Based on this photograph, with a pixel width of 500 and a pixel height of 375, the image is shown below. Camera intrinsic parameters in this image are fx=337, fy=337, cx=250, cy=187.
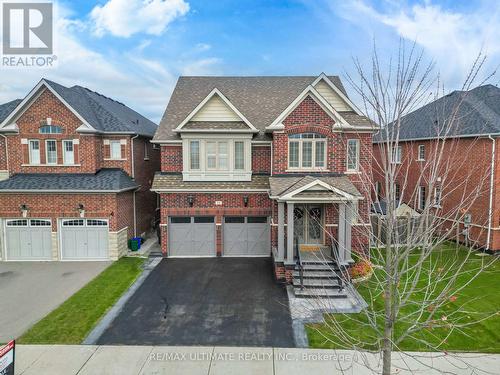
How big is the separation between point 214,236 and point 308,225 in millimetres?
4835

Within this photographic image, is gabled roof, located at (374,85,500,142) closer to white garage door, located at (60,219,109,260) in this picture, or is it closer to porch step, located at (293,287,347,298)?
porch step, located at (293,287,347,298)

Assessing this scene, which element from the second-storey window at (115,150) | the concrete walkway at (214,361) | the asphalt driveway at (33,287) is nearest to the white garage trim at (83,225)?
the asphalt driveway at (33,287)

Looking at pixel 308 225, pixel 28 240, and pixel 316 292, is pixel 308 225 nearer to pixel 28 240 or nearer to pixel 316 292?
pixel 316 292

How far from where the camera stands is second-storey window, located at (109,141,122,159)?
18672mm

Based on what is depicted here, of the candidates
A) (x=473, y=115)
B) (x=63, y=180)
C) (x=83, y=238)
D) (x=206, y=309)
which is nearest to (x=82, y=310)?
(x=206, y=309)

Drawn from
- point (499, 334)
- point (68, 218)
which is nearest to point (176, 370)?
point (499, 334)

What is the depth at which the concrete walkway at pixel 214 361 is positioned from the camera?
8.05 metres

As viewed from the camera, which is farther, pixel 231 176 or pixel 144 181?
pixel 144 181

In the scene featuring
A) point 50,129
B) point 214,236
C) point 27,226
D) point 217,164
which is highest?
point 50,129

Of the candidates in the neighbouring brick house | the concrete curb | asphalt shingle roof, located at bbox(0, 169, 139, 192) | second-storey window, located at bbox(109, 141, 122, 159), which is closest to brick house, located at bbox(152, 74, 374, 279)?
asphalt shingle roof, located at bbox(0, 169, 139, 192)

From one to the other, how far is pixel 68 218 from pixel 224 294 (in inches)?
362

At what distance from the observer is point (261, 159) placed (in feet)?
56.9

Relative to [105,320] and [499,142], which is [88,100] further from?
[499,142]

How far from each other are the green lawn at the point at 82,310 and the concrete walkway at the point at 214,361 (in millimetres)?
510
